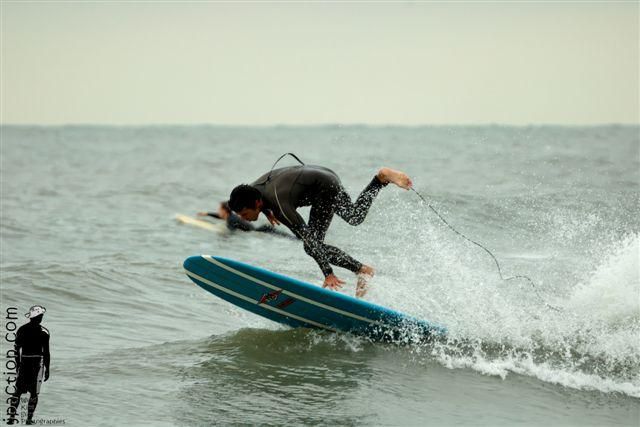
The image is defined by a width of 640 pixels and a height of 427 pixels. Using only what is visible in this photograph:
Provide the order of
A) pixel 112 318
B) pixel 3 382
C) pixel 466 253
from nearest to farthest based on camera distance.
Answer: pixel 3 382, pixel 112 318, pixel 466 253

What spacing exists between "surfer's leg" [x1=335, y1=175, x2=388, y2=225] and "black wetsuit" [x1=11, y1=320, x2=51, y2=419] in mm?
2853

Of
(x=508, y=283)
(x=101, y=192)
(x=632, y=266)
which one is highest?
(x=632, y=266)

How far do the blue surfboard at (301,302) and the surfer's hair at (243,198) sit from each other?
1.91 ft

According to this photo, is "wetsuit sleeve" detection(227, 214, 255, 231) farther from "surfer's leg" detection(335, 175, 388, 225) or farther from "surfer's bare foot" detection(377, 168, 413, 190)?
"surfer's bare foot" detection(377, 168, 413, 190)

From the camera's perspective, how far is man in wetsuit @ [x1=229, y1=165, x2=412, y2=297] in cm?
698

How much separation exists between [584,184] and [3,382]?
1594 centimetres

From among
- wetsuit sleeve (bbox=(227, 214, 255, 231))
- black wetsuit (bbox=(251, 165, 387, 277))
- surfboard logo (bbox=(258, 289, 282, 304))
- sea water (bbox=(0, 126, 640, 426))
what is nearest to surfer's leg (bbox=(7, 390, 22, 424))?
sea water (bbox=(0, 126, 640, 426))

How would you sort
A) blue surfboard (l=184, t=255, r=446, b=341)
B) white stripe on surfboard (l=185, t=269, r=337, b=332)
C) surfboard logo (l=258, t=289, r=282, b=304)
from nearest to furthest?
blue surfboard (l=184, t=255, r=446, b=341)
surfboard logo (l=258, t=289, r=282, b=304)
white stripe on surfboard (l=185, t=269, r=337, b=332)

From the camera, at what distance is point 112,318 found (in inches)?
339

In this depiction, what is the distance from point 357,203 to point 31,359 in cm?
307

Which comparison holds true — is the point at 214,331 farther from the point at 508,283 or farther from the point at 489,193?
the point at 489,193

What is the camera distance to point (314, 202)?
24.0ft

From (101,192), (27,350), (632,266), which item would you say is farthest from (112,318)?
(101,192)

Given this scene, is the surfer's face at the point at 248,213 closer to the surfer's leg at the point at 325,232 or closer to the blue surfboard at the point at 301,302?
the blue surfboard at the point at 301,302
